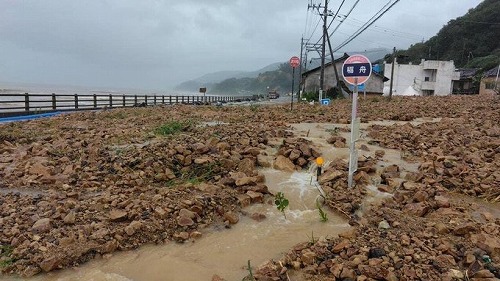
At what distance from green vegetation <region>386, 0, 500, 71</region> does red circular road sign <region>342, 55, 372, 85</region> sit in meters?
56.4

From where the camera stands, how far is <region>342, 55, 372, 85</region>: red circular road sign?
584cm

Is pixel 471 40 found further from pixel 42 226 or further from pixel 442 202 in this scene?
pixel 42 226

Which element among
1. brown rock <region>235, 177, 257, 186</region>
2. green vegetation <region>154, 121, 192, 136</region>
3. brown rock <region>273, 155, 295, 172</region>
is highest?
green vegetation <region>154, 121, 192, 136</region>

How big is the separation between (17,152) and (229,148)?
15.2 feet

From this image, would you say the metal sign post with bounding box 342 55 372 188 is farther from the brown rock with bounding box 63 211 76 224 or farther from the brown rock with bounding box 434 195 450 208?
the brown rock with bounding box 63 211 76 224

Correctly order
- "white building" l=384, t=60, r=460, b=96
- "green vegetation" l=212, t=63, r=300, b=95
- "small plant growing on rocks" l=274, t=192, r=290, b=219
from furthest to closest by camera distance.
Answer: "green vegetation" l=212, t=63, r=300, b=95 < "white building" l=384, t=60, r=460, b=96 < "small plant growing on rocks" l=274, t=192, r=290, b=219

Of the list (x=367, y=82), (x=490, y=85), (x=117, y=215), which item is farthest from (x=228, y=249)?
(x=490, y=85)

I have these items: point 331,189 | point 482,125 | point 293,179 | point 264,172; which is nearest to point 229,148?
point 264,172

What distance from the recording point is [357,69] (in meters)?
5.91

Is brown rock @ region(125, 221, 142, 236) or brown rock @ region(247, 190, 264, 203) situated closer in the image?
brown rock @ region(125, 221, 142, 236)

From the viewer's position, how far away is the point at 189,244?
4488mm

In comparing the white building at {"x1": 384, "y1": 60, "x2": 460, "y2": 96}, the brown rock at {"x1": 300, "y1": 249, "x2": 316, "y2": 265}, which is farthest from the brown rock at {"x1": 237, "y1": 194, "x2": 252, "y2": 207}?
the white building at {"x1": 384, "y1": 60, "x2": 460, "y2": 96}

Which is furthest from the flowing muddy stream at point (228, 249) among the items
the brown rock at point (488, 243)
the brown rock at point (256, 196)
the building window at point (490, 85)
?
the building window at point (490, 85)

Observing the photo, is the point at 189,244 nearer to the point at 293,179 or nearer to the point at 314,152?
the point at 293,179
